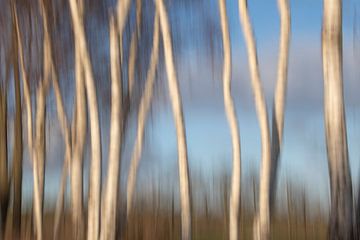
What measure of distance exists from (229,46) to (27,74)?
5.90 meters

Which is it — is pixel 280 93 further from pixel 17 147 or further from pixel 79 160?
pixel 17 147

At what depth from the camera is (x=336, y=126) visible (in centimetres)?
628

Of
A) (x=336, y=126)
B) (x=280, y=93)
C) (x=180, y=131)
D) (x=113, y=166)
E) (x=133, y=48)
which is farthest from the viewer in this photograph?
(x=133, y=48)

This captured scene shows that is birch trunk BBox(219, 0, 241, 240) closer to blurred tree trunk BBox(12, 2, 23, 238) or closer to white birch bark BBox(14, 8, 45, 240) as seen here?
white birch bark BBox(14, 8, 45, 240)

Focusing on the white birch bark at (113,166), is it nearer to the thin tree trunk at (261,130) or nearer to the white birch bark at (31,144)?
the thin tree trunk at (261,130)

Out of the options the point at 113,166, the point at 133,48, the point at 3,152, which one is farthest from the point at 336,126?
the point at 3,152

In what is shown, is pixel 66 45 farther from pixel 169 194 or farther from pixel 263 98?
pixel 263 98

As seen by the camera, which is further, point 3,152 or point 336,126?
point 3,152

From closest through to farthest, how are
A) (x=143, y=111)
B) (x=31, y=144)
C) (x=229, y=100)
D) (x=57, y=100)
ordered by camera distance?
(x=229, y=100) < (x=143, y=111) < (x=57, y=100) < (x=31, y=144)

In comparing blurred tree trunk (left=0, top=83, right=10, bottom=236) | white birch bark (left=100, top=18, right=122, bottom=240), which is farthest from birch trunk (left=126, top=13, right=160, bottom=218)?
blurred tree trunk (left=0, top=83, right=10, bottom=236)

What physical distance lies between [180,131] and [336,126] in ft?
7.83

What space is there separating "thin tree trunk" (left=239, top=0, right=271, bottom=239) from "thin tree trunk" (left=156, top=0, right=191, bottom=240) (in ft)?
3.33

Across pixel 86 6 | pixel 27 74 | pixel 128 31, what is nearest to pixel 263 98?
pixel 128 31

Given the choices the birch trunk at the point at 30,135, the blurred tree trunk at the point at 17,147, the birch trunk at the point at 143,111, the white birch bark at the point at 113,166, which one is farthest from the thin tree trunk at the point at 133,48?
the blurred tree trunk at the point at 17,147
